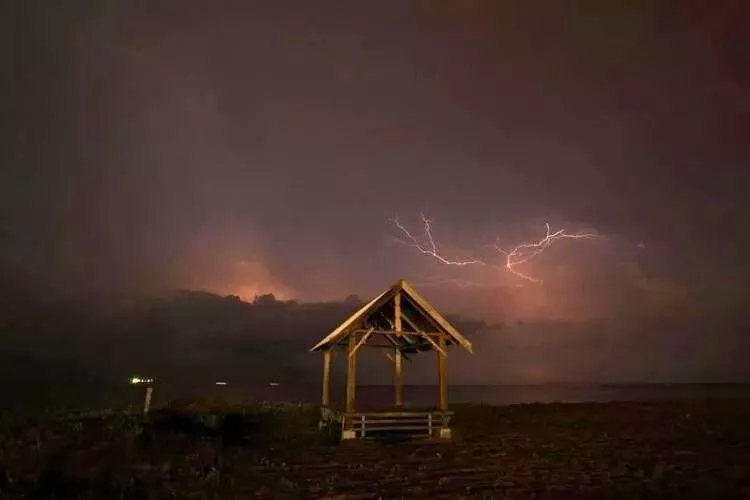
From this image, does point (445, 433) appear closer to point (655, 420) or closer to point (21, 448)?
point (21, 448)

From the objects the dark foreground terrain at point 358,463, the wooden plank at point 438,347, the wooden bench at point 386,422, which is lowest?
the dark foreground terrain at point 358,463

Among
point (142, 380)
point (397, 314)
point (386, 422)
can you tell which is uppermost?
point (397, 314)

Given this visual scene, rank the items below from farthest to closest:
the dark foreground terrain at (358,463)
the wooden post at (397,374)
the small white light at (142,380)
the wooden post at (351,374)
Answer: the small white light at (142,380) → the wooden post at (397,374) → the wooden post at (351,374) → the dark foreground terrain at (358,463)

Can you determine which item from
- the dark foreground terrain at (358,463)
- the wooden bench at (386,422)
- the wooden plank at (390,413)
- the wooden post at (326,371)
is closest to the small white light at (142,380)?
the dark foreground terrain at (358,463)

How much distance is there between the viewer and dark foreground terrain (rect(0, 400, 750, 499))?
484 inches

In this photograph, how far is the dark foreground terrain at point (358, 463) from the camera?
12.3m

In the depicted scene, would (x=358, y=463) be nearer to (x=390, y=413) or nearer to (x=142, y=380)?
(x=390, y=413)

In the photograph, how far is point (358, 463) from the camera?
15773 mm

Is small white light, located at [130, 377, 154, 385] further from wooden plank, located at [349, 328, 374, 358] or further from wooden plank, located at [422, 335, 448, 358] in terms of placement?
wooden plank, located at [422, 335, 448, 358]

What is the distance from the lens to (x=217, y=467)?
Answer: 14.7 metres

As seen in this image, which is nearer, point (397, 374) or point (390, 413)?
point (390, 413)

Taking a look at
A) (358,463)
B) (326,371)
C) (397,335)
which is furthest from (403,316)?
(358,463)

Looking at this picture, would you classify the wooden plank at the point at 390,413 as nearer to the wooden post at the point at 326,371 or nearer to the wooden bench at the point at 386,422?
the wooden bench at the point at 386,422

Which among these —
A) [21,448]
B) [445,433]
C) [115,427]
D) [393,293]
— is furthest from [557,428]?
[21,448]
